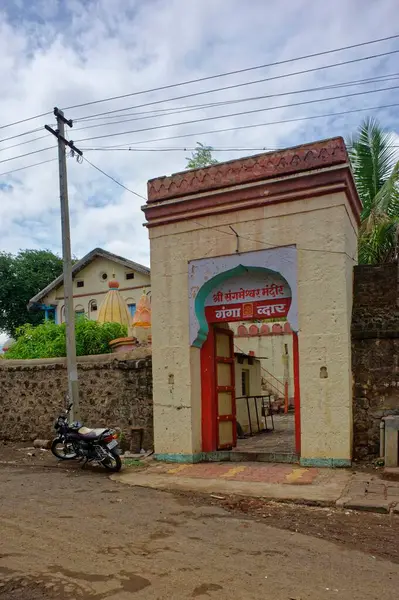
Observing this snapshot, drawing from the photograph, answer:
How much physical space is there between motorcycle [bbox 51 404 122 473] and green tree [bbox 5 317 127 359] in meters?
4.44

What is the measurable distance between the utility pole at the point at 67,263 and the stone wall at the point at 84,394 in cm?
81

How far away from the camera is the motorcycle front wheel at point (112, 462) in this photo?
404 inches

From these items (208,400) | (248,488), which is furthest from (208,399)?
(248,488)

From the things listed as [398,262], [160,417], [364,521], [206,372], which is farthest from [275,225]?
[364,521]

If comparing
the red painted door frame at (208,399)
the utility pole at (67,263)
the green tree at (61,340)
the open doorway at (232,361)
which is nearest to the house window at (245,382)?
the open doorway at (232,361)

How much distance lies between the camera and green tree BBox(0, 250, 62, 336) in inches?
1513

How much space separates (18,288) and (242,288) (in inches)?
1204

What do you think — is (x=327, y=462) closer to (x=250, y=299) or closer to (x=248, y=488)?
(x=248, y=488)

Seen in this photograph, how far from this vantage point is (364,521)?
655cm

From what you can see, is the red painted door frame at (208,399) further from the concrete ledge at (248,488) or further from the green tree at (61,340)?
the green tree at (61,340)

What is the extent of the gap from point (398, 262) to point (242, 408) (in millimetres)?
6928

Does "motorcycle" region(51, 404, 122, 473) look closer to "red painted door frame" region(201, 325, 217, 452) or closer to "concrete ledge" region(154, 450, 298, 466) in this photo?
"concrete ledge" region(154, 450, 298, 466)

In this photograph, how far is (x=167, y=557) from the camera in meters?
5.12

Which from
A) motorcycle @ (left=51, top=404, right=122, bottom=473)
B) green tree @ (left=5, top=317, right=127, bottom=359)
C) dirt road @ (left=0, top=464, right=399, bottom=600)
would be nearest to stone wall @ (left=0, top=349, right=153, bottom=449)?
motorcycle @ (left=51, top=404, right=122, bottom=473)
